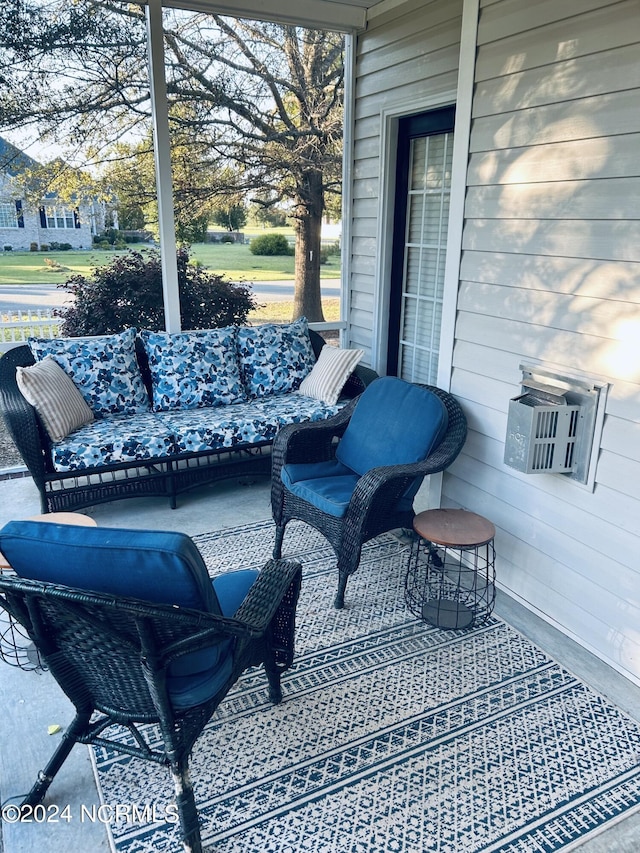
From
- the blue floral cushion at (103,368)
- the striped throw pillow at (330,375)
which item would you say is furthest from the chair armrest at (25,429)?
the striped throw pillow at (330,375)

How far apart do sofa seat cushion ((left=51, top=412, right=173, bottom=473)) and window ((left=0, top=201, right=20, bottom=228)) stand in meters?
1.28

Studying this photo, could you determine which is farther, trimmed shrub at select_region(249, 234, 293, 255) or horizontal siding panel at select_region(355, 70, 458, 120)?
trimmed shrub at select_region(249, 234, 293, 255)

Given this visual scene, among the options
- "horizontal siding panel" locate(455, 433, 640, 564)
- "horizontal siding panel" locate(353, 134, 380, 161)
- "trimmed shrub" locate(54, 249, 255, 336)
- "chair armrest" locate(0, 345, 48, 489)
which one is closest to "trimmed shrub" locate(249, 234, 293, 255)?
"trimmed shrub" locate(54, 249, 255, 336)

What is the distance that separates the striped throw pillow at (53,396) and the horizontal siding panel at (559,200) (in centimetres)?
229

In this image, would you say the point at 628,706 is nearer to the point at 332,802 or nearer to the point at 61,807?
the point at 332,802

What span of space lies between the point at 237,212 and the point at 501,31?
88.6 inches

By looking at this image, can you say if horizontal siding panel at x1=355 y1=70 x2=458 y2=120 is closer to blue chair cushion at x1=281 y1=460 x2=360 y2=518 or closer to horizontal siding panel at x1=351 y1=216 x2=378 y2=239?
horizontal siding panel at x1=351 y1=216 x2=378 y2=239

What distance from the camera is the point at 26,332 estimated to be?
398cm

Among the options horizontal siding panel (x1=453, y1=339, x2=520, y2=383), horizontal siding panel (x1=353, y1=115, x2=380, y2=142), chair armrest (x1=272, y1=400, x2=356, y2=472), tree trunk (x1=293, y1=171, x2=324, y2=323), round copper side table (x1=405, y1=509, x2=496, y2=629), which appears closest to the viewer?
round copper side table (x1=405, y1=509, x2=496, y2=629)

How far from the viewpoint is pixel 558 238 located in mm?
2432

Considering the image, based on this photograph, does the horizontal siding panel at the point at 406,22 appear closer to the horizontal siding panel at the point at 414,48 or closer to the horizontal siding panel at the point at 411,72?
the horizontal siding panel at the point at 414,48

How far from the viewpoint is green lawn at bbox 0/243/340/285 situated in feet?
12.6

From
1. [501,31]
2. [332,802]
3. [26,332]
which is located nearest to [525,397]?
[501,31]

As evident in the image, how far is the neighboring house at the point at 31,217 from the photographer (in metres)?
3.71
